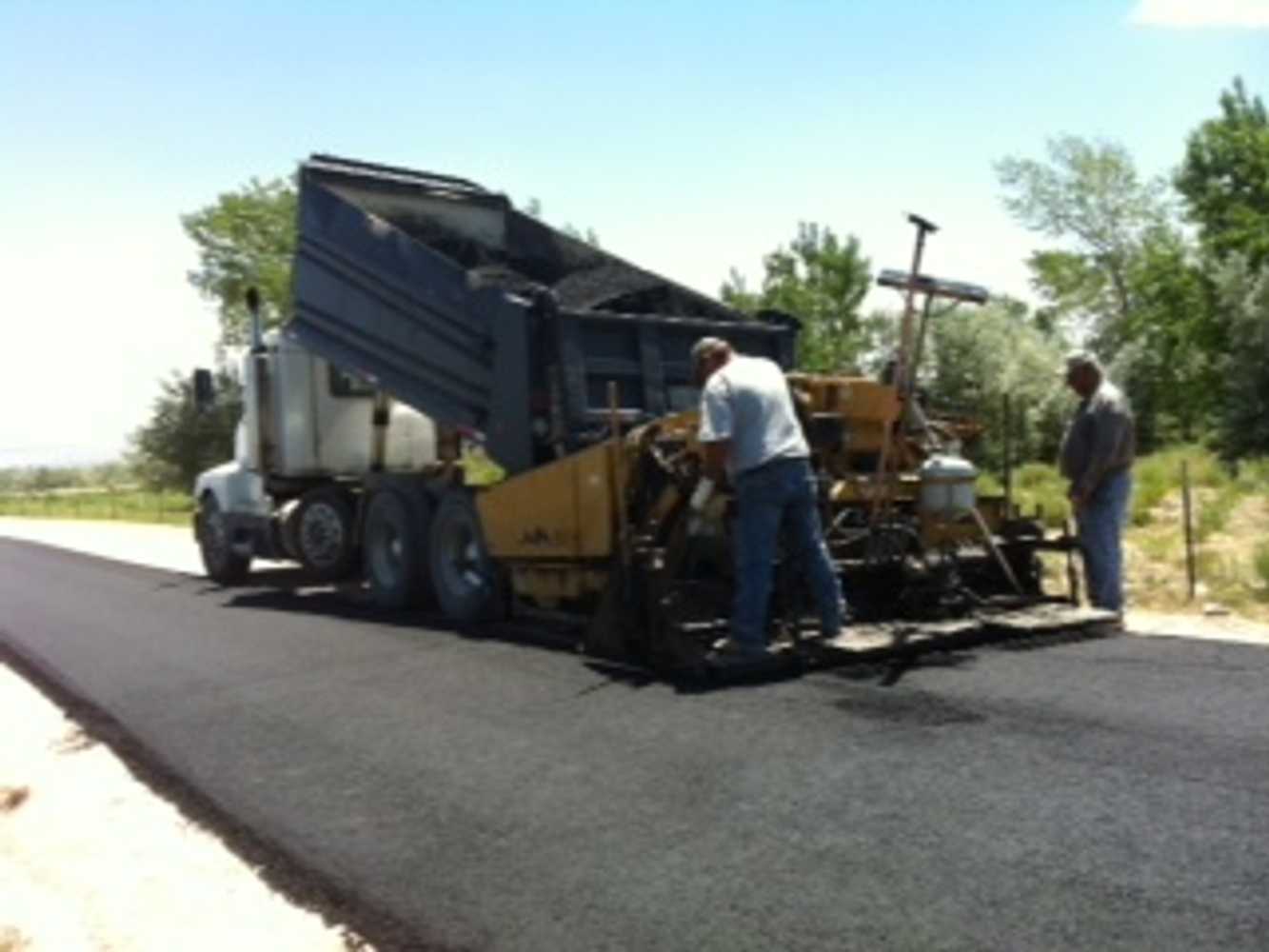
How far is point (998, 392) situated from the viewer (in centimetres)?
3325

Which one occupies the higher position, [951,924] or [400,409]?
[400,409]

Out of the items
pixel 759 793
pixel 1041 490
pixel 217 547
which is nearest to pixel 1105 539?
pixel 759 793

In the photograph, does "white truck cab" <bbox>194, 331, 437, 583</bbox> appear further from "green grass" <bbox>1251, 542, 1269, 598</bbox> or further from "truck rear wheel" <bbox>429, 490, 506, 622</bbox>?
"green grass" <bbox>1251, 542, 1269, 598</bbox>

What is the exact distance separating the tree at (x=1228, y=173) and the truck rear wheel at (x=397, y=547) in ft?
106

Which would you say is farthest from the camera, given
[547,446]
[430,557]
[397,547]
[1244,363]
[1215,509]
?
[1244,363]

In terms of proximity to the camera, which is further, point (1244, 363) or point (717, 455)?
point (1244, 363)

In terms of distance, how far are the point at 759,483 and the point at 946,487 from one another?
1.39 metres

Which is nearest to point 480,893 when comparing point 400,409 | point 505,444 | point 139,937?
point 139,937

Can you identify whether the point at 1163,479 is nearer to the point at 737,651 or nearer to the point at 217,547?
the point at 217,547

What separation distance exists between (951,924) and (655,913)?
784 mm

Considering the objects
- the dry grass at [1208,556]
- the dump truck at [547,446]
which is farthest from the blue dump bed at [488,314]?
the dry grass at [1208,556]

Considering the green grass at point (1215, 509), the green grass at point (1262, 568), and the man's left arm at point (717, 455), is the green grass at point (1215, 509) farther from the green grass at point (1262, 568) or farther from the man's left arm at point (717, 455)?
the man's left arm at point (717, 455)

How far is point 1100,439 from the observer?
8.05 metres

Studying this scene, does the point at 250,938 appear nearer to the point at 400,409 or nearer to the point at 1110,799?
the point at 1110,799
